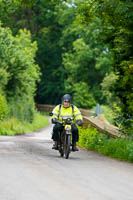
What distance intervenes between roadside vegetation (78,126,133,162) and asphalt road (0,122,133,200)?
0.74 metres

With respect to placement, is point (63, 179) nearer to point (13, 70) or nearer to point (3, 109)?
point (3, 109)

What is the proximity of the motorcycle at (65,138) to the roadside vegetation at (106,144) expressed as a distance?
5.07ft

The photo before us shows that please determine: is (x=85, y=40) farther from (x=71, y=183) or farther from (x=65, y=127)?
(x=71, y=183)

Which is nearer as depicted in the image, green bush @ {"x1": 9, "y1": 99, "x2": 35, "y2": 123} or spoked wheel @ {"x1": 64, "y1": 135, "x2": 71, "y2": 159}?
spoked wheel @ {"x1": 64, "y1": 135, "x2": 71, "y2": 159}

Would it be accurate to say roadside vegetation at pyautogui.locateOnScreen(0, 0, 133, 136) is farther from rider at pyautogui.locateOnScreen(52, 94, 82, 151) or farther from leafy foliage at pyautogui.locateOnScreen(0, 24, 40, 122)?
rider at pyautogui.locateOnScreen(52, 94, 82, 151)

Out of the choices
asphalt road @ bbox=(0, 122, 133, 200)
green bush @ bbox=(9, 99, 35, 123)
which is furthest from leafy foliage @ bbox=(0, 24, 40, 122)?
asphalt road @ bbox=(0, 122, 133, 200)

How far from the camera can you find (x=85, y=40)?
64312mm

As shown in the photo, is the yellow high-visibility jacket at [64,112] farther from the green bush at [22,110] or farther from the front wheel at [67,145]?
the green bush at [22,110]

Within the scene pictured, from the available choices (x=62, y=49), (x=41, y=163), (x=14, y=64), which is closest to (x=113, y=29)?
(x=41, y=163)

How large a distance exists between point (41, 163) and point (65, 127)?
2.25 m

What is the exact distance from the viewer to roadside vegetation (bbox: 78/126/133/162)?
556 inches

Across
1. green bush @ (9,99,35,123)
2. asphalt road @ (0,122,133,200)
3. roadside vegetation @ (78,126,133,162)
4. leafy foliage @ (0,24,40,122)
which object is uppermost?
leafy foliage @ (0,24,40,122)

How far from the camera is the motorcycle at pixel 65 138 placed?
45.0ft

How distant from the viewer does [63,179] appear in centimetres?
943
